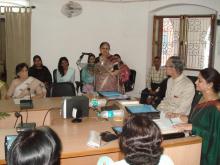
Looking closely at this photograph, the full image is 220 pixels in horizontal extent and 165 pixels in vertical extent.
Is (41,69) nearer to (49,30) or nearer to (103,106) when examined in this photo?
(49,30)

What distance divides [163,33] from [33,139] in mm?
5886

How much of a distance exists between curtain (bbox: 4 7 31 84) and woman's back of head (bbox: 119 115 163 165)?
5105 mm

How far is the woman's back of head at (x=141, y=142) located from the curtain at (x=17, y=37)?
201 inches

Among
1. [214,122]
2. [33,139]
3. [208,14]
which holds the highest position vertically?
[208,14]

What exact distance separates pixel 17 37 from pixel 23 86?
2.38 m

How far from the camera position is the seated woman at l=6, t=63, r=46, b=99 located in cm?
409

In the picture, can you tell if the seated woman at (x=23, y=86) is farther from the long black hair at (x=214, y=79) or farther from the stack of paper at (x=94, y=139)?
the long black hair at (x=214, y=79)

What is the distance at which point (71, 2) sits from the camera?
6586 mm

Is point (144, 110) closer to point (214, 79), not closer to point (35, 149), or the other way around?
point (214, 79)

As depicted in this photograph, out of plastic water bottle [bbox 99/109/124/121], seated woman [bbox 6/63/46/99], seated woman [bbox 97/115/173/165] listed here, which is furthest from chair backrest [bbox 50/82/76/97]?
seated woman [bbox 97/115/173/165]

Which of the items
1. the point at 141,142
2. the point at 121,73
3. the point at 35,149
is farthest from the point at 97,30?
the point at 35,149

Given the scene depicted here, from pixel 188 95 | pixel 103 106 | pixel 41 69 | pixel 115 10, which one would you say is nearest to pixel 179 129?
pixel 188 95

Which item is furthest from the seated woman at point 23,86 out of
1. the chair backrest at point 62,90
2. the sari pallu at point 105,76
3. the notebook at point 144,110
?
the notebook at point 144,110

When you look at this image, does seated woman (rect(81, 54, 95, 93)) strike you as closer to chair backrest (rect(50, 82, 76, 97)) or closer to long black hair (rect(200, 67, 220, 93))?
chair backrest (rect(50, 82, 76, 97))
